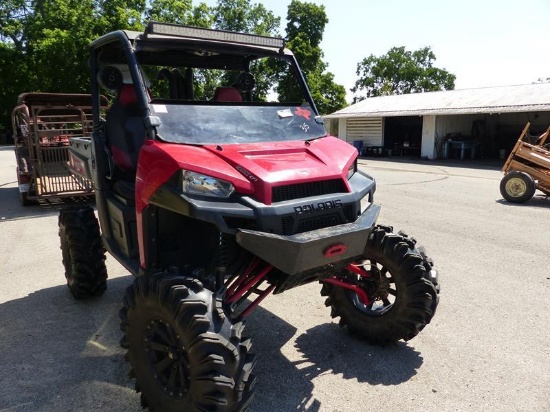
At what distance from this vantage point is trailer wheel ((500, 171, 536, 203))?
1062 centimetres

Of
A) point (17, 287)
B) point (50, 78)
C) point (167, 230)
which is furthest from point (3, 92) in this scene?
point (167, 230)

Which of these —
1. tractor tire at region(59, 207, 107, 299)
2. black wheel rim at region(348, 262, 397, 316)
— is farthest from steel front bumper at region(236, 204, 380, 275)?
tractor tire at region(59, 207, 107, 299)

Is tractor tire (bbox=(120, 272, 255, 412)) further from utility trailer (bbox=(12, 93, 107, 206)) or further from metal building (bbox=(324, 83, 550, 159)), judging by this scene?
metal building (bbox=(324, 83, 550, 159))

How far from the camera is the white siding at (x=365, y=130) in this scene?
93.4 ft

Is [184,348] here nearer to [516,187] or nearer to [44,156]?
[44,156]

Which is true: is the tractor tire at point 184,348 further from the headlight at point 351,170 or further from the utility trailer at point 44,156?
the utility trailer at point 44,156

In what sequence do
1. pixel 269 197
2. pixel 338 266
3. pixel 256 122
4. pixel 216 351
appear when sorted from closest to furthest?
pixel 216 351 → pixel 269 197 → pixel 338 266 → pixel 256 122

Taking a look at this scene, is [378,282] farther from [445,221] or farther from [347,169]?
[445,221]

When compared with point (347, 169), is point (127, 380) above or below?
below

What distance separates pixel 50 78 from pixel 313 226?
117ft

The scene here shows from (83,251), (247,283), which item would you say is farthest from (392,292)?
(83,251)

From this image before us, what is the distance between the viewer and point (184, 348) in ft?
8.11

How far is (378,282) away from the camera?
372 cm

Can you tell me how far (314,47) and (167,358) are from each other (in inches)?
1425
